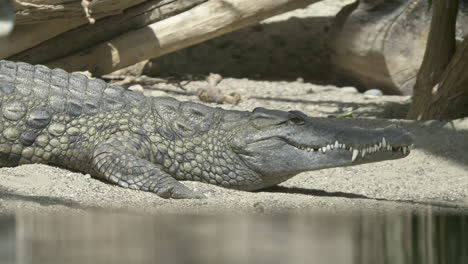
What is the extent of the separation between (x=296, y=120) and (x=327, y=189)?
2.11ft

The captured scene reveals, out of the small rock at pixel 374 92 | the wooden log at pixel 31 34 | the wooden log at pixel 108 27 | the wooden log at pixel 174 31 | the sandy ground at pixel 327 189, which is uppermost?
the wooden log at pixel 31 34

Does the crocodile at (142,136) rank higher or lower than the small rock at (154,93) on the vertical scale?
higher

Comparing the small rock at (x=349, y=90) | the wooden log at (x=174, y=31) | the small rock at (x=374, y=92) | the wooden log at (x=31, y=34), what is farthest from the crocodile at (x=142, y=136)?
the small rock at (x=349, y=90)

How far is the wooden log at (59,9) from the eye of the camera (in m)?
7.88

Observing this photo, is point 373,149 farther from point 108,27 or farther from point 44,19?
point 108,27

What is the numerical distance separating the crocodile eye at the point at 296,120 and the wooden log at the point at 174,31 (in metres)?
2.85

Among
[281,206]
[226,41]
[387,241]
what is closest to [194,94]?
[226,41]

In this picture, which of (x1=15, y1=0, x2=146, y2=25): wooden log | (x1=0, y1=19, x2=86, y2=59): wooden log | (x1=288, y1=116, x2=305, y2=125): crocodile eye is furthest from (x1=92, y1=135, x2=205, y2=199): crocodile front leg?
(x1=0, y1=19, x2=86, y2=59): wooden log

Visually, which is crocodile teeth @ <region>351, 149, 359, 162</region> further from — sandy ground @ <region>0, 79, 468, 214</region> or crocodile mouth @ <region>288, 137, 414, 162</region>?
sandy ground @ <region>0, 79, 468, 214</region>

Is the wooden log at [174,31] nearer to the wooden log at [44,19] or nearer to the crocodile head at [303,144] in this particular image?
the wooden log at [44,19]

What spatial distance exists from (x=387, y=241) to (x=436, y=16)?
5.08 meters

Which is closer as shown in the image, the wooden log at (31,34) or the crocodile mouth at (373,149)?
the crocodile mouth at (373,149)

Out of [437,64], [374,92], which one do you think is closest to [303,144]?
[437,64]

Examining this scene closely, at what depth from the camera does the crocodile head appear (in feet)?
19.2
